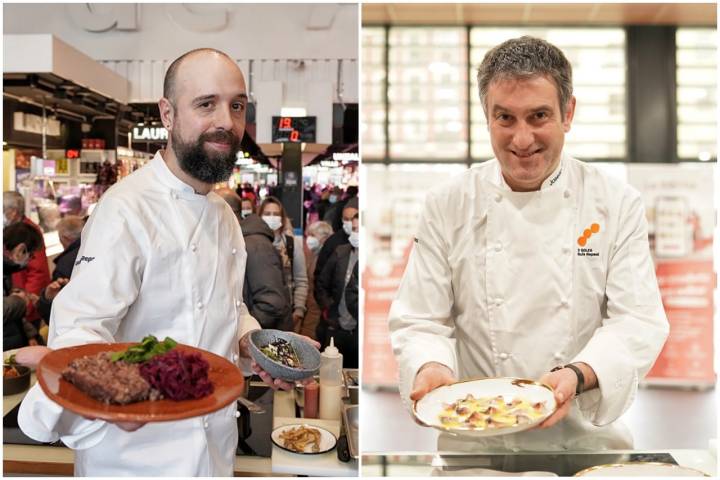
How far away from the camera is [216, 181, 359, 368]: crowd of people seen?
241 centimetres

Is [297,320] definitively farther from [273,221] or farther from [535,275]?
[535,275]

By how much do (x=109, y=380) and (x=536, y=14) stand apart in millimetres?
1396

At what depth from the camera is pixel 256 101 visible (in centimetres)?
343

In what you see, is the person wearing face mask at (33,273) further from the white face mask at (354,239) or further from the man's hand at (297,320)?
the white face mask at (354,239)

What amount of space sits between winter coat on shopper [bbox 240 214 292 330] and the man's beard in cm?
111

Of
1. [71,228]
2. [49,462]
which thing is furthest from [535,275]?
[71,228]

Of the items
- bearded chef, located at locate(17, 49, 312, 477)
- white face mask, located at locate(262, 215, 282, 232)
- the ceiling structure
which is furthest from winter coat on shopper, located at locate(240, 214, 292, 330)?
the ceiling structure

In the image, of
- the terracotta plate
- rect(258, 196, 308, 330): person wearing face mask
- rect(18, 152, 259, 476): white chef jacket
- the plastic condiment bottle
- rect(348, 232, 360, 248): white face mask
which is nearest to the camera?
the terracotta plate

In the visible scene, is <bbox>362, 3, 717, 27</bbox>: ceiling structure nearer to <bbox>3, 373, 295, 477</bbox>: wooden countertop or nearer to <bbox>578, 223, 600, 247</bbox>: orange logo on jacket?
<bbox>578, 223, 600, 247</bbox>: orange logo on jacket

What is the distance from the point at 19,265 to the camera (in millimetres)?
2852

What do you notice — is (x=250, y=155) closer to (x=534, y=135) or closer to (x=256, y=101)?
(x=256, y=101)

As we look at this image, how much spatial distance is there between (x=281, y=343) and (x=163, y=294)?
0.88 ft

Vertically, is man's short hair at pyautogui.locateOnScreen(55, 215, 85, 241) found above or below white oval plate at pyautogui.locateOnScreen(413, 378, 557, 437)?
above

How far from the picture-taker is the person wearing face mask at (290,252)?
305 cm
